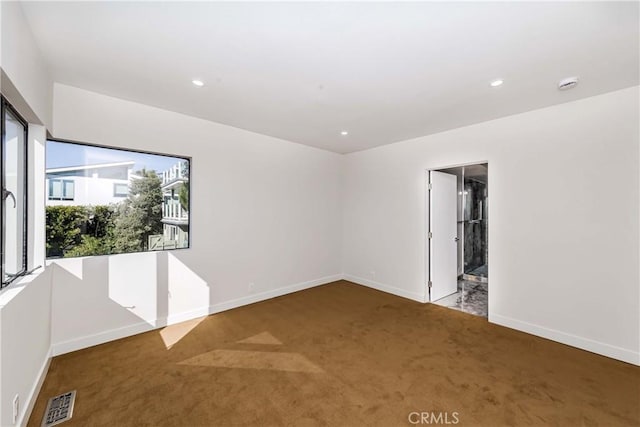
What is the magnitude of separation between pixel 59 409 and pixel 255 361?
1412mm

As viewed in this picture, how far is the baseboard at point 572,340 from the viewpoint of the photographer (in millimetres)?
2619

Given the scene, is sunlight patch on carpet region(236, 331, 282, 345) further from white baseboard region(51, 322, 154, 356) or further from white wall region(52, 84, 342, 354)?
white baseboard region(51, 322, 154, 356)

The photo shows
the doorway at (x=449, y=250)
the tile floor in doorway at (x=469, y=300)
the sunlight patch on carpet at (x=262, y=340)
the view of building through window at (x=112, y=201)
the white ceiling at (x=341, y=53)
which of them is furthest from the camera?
the doorway at (x=449, y=250)

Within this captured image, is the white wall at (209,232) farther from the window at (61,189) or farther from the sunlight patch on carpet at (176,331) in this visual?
the window at (61,189)

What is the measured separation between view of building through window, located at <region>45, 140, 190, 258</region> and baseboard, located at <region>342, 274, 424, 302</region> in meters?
3.18

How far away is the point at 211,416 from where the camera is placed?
6.25 ft

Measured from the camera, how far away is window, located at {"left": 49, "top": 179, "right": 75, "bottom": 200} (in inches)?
105

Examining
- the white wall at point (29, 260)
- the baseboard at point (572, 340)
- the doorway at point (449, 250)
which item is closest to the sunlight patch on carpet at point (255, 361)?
the white wall at point (29, 260)

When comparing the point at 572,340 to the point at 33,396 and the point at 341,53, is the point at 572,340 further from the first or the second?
the point at 33,396

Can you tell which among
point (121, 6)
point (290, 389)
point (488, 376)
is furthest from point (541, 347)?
point (121, 6)

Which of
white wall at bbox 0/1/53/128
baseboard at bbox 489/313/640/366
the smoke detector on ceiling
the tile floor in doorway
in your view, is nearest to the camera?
white wall at bbox 0/1/53/128

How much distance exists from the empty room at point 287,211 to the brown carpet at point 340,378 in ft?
0.07

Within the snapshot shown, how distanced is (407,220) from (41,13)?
4.48 meters

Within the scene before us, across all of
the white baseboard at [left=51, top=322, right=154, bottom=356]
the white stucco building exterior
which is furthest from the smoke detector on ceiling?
the white baseboard at [left=51, top=322, right=154, bottom=356]
